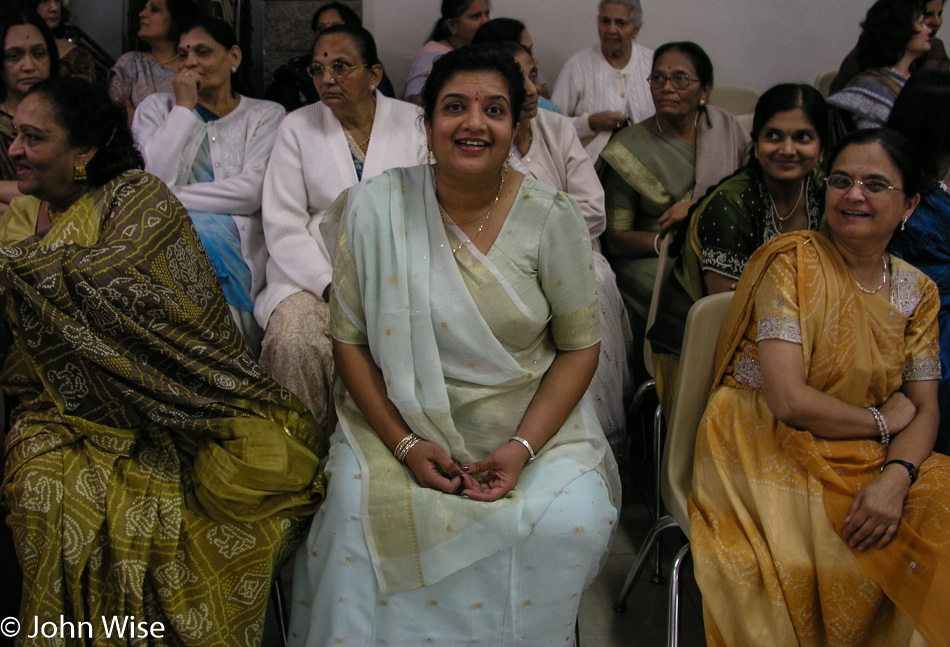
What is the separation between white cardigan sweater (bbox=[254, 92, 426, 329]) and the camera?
2648 mm

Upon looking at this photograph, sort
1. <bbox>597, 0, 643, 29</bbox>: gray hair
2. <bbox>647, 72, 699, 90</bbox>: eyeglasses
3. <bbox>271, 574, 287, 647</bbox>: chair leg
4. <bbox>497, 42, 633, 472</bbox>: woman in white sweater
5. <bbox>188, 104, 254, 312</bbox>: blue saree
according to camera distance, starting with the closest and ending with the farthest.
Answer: <bbox>271, 574, 287, 647</bbox>: chair leg, <bbox>188, 104, 254, 312</bbox>: blue saree, <bbox>497, 42, 633, 472</bbox>: woman in white sweater, <bbox>647, 72, 699, 90</bbox>: eyeglasses, <bbox>597, 0, 643, 29</bbox>: gray hair

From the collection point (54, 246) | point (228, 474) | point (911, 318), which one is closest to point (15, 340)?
point (54, 246)

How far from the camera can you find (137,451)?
1899 millimetres

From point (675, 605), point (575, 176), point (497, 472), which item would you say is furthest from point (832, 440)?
point (575, 176)

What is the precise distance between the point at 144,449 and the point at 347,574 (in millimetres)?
572

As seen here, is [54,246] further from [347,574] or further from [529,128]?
[529,128]

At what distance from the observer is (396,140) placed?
2826 millimetres

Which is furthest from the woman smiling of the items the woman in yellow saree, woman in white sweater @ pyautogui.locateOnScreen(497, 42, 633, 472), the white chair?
the white chair

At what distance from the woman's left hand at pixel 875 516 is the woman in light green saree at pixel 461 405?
0.48m

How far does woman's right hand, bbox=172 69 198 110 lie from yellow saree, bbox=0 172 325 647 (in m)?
1.07

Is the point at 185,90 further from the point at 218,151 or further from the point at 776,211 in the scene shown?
the point at 776,211

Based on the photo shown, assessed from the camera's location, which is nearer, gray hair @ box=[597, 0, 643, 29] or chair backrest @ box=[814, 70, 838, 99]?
gray hair @ box=[597, 0, 643, 29]

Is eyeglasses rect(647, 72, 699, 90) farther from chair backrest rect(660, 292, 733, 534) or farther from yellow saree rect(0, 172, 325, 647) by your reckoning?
yellow saree rect(0, 172, 325, 647)

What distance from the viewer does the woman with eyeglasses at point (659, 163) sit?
10.0 ft
